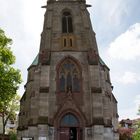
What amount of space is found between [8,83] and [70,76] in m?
14.2

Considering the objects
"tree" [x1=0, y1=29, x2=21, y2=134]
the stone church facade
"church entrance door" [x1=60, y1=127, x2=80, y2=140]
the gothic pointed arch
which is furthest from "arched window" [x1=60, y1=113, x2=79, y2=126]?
"tree" [x1=0, y1=29, x2=21, y2=134]

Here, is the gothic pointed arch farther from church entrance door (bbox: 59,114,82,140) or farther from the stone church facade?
church entrance door (bbox: 59,114,82,140)

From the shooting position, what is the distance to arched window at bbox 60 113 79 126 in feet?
122

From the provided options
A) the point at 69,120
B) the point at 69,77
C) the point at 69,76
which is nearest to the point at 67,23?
the point at 69,76

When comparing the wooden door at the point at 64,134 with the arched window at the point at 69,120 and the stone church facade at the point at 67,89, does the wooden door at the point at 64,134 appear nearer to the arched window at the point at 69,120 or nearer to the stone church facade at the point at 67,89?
the stone church facade at the point at 67,89

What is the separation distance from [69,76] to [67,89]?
1.91 meters

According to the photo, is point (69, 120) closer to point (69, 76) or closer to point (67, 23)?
point (69, 76)

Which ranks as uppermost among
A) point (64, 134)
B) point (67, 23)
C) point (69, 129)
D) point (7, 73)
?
point (67, 23)

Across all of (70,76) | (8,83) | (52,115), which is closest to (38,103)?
(52,115)

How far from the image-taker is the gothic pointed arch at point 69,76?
39.1m

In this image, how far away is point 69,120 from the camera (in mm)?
37312

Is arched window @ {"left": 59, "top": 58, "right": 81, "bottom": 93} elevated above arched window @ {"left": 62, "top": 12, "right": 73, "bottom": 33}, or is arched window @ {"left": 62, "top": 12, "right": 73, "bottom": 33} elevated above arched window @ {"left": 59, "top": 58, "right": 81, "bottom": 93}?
arched window @ {"left": 62, "top": 12, "right": 73, "bottom": 33}

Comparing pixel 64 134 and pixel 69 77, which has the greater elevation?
pixel 69 77

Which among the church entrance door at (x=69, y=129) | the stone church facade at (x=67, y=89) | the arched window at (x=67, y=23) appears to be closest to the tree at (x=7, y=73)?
the stone church facade at (x=67, y=89)
